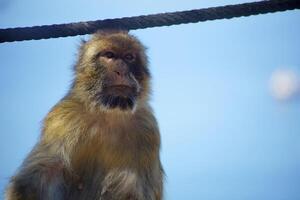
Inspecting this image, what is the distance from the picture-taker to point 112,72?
15.3 ft

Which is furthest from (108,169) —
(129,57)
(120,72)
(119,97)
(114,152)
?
(129,57)

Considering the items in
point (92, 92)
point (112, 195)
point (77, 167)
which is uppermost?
point (92, 92)

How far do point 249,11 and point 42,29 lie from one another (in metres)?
1.14

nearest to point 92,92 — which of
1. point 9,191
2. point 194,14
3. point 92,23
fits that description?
point 9,191

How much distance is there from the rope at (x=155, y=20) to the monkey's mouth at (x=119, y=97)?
142 cm

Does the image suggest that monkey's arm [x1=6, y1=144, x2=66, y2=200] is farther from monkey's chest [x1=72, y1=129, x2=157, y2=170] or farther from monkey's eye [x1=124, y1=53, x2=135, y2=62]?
monkey's eye [x1=124, y1=53, x2=135, y2=62]

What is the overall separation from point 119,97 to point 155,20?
1.63 meters

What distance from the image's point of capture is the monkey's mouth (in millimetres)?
4477

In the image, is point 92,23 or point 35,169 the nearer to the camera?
point 92,23

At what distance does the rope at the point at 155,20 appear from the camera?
9.19ft

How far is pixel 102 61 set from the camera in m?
4.87

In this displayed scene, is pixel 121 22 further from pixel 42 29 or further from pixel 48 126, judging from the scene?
pixel 48 126

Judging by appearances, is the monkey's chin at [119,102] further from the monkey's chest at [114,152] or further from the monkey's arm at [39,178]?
the monkey's arm at [39,178]

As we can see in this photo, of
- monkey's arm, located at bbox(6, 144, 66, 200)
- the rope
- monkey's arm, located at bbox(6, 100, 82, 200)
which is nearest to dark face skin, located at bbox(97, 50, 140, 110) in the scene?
monkey's arm, located at bbox(6, 100, 82, 200)
